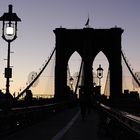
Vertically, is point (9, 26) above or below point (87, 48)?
below

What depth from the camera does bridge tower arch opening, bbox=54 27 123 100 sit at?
123250 mm

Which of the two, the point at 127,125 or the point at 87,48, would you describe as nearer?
the point at 127,125

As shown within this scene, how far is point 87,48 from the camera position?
4938 inches

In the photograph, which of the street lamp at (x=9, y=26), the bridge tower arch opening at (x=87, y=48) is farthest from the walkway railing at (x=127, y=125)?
the bridge tower arch opening at (x=87, y=48)

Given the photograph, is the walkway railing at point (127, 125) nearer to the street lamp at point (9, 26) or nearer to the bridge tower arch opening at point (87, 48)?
the street lamp at point (9, 26)

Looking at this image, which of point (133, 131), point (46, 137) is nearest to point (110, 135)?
point (46, 137)

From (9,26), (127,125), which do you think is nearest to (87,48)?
(9,26)

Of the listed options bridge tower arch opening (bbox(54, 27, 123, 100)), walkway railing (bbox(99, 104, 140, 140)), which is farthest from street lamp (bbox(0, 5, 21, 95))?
bridge tower arch opening (bbox(54, 27, 123, 100))

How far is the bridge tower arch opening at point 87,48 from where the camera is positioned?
123 meters

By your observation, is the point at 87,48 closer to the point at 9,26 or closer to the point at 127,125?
the point at 9,26

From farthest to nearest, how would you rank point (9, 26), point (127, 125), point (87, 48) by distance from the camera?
1. point (87, 48)
2. point (9, 26)
3. point (127, 125)

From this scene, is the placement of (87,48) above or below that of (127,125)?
above

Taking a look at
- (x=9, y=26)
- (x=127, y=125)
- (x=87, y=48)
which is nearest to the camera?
(x=127, y=125)

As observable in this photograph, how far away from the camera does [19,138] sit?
68.4 feet
